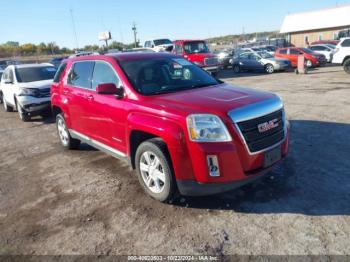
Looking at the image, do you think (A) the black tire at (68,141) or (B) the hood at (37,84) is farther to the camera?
(B) the hood at (37,84)

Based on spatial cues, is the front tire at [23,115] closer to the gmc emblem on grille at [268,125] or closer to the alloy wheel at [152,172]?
the alloy wheel at [152,172]

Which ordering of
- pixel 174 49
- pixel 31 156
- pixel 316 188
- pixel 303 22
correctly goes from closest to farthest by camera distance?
pixel 316 188 < pixel 31 156 < pixel 174 49 < pixel 303 22

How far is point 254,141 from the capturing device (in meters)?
3.62

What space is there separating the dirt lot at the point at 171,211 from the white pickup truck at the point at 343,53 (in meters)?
11.9

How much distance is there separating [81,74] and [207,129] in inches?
123

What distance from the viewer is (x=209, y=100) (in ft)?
12.5

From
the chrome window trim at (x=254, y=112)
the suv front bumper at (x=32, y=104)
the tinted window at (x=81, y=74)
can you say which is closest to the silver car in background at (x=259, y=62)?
the suv front bumper at (x=32, y=104)

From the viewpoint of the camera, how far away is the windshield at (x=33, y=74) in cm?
1052

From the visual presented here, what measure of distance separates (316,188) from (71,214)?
323cm

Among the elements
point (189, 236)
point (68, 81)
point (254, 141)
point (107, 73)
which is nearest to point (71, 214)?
point (189, 236)

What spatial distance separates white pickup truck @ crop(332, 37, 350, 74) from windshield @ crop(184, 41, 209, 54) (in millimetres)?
7133

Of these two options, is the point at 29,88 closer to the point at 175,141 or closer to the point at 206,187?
the point at 175,141

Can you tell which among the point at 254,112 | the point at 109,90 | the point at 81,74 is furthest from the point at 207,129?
the point at 81,74

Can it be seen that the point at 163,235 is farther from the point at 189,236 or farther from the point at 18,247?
the point at 18,247
